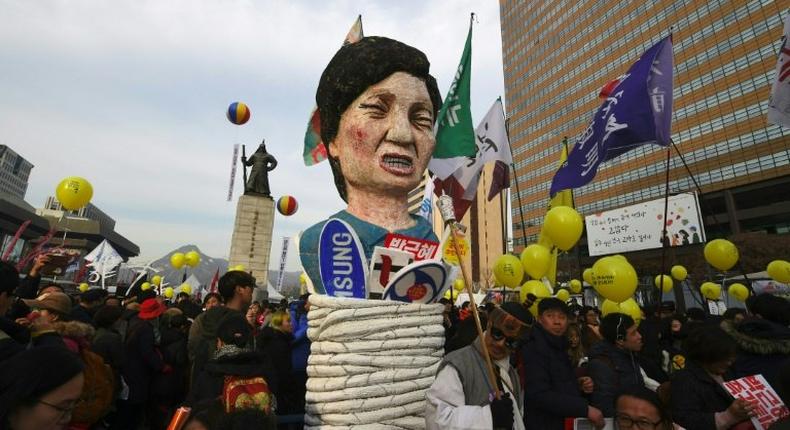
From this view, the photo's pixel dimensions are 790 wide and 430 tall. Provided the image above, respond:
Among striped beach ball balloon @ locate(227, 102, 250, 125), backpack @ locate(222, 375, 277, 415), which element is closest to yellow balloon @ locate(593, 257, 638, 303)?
backpack @ locate(222, 375, 277, 415)

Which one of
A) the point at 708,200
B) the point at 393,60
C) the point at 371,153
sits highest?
the point at 708,200

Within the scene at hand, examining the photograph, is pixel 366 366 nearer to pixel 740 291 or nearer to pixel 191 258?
pixel 740 291

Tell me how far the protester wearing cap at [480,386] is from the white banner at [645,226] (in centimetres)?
2365

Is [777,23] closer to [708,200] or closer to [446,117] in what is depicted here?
[708,200]

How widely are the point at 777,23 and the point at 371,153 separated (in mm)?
41899

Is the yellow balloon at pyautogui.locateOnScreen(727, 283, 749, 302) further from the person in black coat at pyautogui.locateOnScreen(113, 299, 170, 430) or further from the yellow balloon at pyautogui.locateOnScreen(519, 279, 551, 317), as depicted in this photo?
the person in black coat at pyautogui.locateOnScreen(113, 299, 170, 430)

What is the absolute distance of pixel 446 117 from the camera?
4.72 meters

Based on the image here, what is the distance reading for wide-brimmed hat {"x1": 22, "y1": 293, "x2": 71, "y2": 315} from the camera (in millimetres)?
3266

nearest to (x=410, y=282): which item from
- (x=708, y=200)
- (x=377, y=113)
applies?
(x=377, y=113)

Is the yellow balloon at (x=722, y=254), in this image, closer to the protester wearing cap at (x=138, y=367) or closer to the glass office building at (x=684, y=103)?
the glass office building at (x=684, y=103)

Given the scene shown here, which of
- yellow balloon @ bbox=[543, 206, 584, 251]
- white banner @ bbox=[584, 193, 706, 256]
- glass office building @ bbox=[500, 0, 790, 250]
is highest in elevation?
glass office building @ bbox=[500, 0, 790, 250]

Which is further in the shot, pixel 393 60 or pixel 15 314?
pixel 15 314

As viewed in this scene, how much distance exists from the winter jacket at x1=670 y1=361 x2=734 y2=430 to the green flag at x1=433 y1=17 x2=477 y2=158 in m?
2.85

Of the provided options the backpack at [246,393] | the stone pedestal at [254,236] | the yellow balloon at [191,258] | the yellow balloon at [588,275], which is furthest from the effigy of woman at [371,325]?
the yellow balloon at [191,258]
